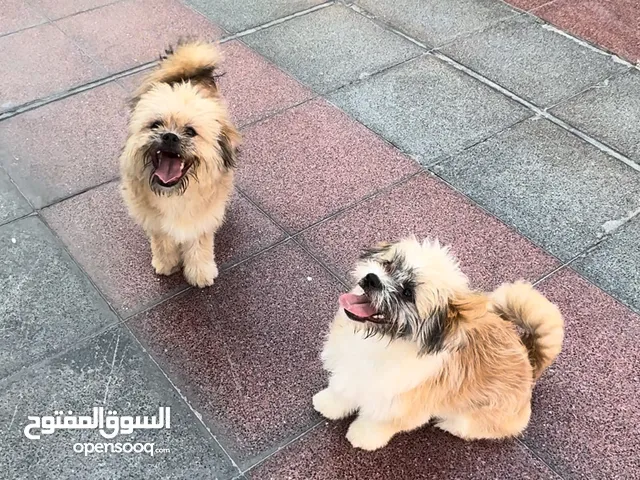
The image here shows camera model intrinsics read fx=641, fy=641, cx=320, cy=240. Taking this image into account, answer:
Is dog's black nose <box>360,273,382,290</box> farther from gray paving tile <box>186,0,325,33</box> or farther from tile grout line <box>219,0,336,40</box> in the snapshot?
gray paving tile <box>186,0,325,33</box>

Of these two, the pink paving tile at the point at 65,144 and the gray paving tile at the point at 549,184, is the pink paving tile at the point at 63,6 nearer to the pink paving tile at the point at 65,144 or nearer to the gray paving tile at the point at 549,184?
the pink paving tile at the point at 65,144

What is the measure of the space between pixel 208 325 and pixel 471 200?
67.4 inches

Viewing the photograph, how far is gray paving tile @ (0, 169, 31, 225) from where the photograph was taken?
351cm

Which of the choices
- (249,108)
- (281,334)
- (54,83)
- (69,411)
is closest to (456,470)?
(281,334)

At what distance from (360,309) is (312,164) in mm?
2033

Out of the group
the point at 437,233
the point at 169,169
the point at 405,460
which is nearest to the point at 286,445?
the point at 405,460

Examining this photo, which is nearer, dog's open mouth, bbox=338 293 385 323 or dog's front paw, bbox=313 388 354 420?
dog's open mouth, bbox=338 293 385 323

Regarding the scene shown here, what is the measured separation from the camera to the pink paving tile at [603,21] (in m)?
5.04

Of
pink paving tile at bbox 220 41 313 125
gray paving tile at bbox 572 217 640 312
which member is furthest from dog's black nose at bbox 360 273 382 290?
pink paving tile at bbox 220 41 313 125

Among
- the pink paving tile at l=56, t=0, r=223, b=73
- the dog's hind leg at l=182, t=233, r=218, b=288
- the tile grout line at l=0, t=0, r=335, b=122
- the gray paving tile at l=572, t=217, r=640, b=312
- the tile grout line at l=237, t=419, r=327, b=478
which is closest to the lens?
the tile grout line at l=237, t=419, r=327, b=478

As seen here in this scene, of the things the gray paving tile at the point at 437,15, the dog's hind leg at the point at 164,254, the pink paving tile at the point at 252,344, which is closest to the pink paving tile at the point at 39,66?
the dog's hind leg at the point at 164,254

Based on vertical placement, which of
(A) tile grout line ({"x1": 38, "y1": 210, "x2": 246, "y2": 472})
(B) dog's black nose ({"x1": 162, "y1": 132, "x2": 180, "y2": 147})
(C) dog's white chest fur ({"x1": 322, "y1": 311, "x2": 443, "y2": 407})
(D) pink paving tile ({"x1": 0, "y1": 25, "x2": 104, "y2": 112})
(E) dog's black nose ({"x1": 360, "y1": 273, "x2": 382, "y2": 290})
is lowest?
(A) tile grout line ({"x1": 38, "y1": 210, "x2": 246, "y2": 472})

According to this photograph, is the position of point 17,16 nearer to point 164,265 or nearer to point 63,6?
point 63,6

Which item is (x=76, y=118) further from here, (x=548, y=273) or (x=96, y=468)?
(x=548, y=273)
